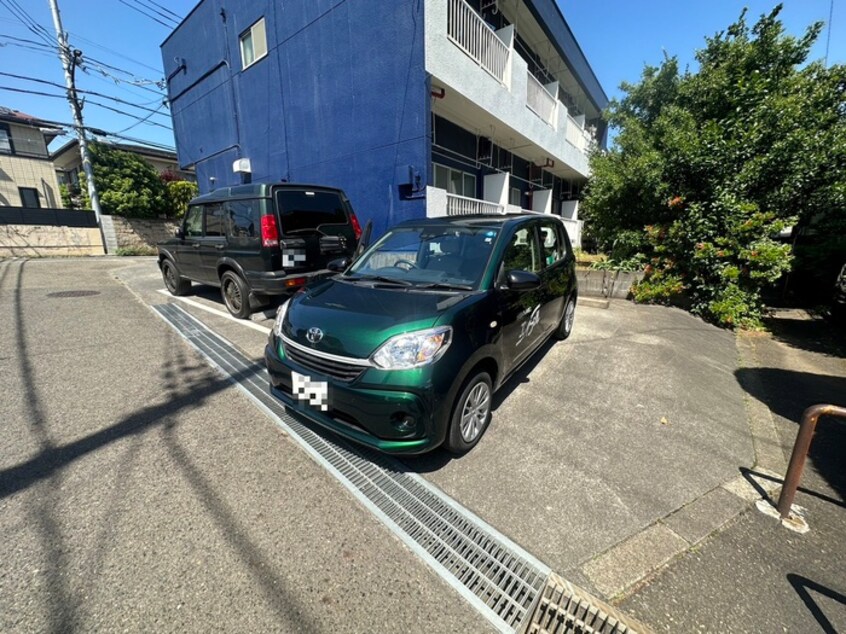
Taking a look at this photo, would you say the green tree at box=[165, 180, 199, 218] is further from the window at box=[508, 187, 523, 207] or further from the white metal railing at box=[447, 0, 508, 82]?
the white metal railing at box=[447, 0, 508, 82]

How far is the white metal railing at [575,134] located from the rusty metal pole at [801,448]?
43.7 ft

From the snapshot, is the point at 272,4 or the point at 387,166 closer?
the point at 387,166

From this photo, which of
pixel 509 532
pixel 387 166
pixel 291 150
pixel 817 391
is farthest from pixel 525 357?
pixel 291 150

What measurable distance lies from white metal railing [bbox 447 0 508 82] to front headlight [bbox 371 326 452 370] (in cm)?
722

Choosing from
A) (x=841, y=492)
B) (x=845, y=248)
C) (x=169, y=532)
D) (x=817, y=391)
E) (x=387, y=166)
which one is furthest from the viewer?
(x=387, y=166)

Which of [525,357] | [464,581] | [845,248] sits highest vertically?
[845,248]

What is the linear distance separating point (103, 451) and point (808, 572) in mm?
A: 4184

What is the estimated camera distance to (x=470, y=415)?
2.49m

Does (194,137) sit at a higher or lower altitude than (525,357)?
higher

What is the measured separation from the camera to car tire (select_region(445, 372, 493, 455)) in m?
2.30

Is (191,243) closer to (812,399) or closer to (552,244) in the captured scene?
(552,244)

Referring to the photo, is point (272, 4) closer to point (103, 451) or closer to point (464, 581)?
point (103, 451)

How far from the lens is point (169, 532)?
5.98 feet

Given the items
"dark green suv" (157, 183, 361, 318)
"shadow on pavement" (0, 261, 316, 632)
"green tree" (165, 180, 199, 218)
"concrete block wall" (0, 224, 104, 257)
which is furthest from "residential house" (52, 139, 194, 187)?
"shadow on pavement" (0, 261, 316, 632)
